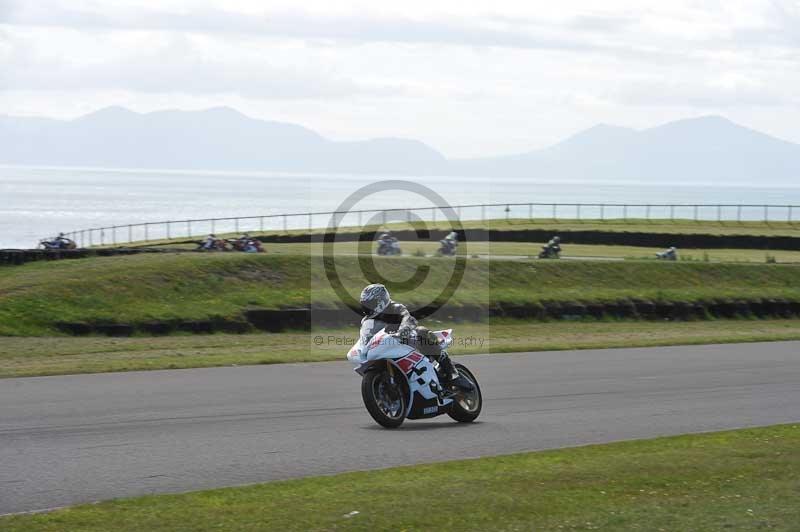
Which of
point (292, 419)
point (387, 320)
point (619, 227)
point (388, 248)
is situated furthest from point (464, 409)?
point (619, 227)

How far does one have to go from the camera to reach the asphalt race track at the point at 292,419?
1001 cm

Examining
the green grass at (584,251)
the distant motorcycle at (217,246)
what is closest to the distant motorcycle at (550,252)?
the green grass at (584,251)

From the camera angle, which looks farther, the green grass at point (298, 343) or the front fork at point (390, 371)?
the green grass at point (298, 343)

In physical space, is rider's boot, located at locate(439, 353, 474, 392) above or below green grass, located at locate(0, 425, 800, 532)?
above

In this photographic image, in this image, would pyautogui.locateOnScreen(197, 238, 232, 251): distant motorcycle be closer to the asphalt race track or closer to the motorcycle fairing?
the asphalt race track

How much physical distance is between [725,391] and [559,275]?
63.0ft

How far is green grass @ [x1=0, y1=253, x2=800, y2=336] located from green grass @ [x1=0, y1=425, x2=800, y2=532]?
16.9m

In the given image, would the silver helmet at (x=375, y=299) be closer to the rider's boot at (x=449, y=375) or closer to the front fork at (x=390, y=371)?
the front fork at (x=390, y=371)

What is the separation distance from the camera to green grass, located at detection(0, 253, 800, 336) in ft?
85.9

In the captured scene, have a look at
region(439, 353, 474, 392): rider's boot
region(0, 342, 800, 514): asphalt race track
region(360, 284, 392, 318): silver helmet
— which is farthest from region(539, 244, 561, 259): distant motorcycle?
region(360, 284, 392, 318): silver helmet

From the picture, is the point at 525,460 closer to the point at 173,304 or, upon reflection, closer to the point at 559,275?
the point at 173,304

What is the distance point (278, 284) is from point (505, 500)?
21477 mm

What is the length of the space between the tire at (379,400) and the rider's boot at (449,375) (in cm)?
58

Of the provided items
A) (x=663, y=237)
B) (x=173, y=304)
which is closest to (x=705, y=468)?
(x=173, y=304)
